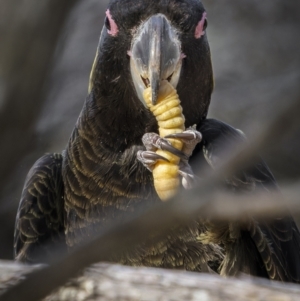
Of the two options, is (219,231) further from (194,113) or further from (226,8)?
(226,8)

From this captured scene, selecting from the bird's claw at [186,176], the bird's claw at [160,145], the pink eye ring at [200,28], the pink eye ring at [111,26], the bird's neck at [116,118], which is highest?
the pink eye ring at [111,26]

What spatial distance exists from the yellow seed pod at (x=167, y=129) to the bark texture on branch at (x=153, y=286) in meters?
1.18

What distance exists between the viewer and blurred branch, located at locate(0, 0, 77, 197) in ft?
4.08

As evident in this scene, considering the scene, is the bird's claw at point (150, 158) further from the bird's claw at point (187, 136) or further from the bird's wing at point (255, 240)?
the bird's wing at point (255, 240)

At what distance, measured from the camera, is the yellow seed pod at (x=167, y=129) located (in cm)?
250

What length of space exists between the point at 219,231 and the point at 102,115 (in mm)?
865

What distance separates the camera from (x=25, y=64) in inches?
53.1

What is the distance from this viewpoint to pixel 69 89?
6.04 meters

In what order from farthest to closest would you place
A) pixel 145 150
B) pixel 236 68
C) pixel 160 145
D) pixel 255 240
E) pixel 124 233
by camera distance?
pixel 236 68 < pixel 255 240 < pixel 145 150 < pixel 160 145 < pixel 124 233

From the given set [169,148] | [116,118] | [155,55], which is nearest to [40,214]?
[116,118]

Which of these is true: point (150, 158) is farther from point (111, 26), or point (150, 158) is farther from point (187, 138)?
point (111, 26)

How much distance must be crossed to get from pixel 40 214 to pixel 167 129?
4.12 ft

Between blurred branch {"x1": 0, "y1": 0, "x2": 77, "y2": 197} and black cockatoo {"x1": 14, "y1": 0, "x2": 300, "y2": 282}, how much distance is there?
126cm

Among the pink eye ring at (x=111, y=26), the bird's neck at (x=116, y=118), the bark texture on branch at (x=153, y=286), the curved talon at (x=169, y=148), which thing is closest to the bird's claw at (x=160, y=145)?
the curved talon at (x=169, y=148)
